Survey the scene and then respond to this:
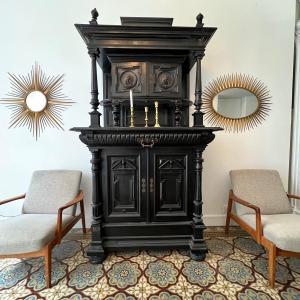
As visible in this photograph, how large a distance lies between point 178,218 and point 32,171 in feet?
6.58

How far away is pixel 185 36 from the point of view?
175cm

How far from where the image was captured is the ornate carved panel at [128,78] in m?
2.04

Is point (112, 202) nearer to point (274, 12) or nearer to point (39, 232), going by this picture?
point (39, 232)

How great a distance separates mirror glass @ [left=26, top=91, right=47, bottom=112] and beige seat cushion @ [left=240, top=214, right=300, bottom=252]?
2.81 m

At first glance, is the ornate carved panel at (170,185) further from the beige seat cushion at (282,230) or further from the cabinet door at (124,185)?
the beige seat cushion at (282,230)

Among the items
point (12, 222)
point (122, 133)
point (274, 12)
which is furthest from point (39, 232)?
point (274, 12)

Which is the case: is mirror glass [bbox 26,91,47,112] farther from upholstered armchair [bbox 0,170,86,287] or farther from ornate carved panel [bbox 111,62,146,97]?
ornate carved panel [bbox 111,62,146,97]

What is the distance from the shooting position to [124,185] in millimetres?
1920

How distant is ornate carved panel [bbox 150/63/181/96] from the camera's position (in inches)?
80.5

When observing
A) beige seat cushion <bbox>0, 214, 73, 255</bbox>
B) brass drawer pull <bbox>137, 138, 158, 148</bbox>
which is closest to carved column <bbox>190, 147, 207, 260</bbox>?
brass drawer pull <bbox>137, 138, 158, 148</bbox>

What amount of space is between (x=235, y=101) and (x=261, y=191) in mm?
1195

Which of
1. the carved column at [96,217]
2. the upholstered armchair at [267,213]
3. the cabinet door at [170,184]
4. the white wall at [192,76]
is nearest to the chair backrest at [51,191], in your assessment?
the white wall at [192,76]

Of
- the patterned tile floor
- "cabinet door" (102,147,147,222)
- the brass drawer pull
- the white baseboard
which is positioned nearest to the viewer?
the patterned tile floor

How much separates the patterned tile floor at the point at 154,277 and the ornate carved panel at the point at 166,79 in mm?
1779
